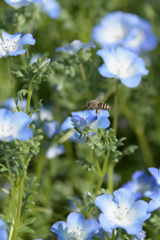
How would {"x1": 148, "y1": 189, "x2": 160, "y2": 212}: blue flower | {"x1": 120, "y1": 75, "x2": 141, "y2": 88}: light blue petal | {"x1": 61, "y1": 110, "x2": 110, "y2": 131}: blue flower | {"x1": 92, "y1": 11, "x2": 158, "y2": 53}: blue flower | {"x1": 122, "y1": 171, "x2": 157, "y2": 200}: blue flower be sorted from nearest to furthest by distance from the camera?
{"x1": 148, "y1": 189, "x2": 160, "y2": 212}: blue flower < {"x1": 61, "y1": 110, "x2": 110, "y2": 131}: blue flower < {"x1": 120, "y1": 75, "x2": 141, "y2": 88}: light blue petal < {"x1": 122, "y1": 171, "x2": 157, "y2": 200}: blue flower < {"x1": 92, "y1": 11, "x2": 158, "y2": 53}: blue flower

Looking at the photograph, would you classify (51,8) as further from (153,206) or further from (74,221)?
(153,206)

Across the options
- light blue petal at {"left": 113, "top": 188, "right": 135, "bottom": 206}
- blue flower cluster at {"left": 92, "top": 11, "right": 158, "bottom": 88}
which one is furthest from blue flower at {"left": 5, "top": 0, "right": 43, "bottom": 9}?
light blue petal at {"left": 113, "top": 188, "right": 135, "bottom": 206}

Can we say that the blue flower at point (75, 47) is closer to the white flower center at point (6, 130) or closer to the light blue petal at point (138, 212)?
the white flower center at point (6, 130)

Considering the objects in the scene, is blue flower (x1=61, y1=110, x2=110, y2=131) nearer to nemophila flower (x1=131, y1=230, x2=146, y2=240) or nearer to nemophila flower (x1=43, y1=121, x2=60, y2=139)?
nemophila flower (x1=43, y1=121, x2=60, y2=139)

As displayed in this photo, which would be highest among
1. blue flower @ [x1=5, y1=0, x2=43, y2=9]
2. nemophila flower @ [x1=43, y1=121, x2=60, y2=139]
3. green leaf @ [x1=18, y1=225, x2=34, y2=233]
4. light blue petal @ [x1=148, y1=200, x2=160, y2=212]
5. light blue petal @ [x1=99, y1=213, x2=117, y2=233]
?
blue flower @ [x1=5, y1=0, x2=43, y2=9]

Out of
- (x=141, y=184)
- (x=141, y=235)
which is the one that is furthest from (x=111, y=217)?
(x=141, y=184)

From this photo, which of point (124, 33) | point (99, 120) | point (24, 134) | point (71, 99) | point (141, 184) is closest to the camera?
point (24, 134)

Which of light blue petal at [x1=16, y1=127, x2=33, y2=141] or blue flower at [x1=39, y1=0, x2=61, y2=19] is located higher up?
blue flower at [x1=39, y1=0, x2=61, y2=19]
